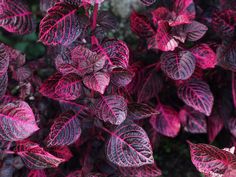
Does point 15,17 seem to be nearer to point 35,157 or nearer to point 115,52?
point 115,52

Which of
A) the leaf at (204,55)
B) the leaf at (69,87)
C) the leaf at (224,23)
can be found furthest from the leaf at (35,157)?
the leaf at (224,23)

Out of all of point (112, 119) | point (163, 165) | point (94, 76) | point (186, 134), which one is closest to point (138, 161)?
point (112, 119)

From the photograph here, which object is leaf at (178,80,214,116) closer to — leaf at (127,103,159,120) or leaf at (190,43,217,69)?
leaf at (190,43,217,69)

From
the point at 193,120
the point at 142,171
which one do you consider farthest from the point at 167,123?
the point at 142,171

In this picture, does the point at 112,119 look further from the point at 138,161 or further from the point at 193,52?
the point at 193,52

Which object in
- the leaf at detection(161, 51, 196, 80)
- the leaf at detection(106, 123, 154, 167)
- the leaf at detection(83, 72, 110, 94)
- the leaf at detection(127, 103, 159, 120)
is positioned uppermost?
the leaf at detection(83, 72, 110, 94)

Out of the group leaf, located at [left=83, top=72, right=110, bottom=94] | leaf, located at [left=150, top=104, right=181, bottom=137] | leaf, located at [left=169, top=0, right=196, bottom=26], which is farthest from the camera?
leaf, located at [left=150, top=104, right=181, bottom=137]

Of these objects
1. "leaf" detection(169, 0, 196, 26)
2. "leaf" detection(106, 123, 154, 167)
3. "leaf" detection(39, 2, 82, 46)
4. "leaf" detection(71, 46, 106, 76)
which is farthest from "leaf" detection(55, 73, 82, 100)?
"leaf" detection(169, 0, 196, 26)
